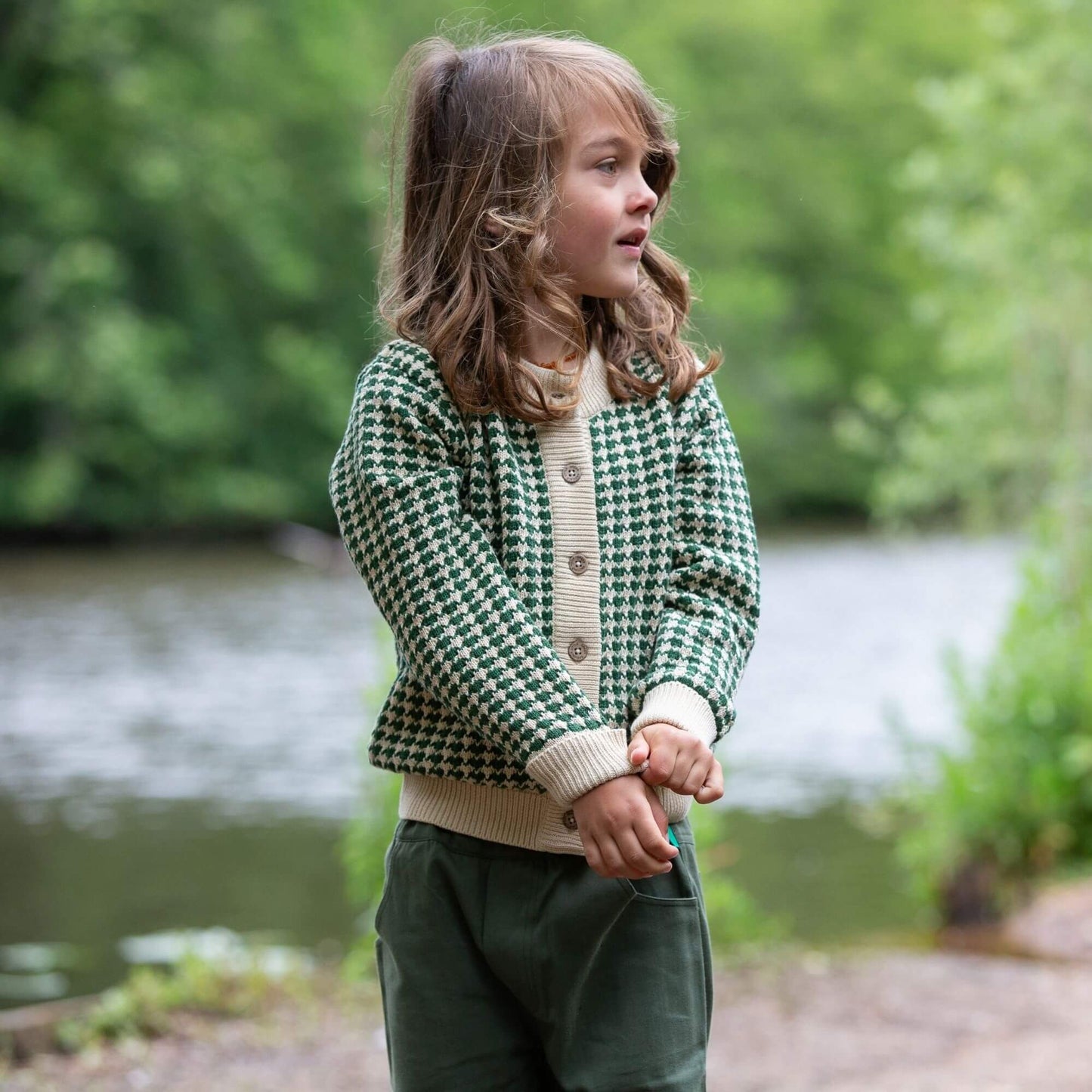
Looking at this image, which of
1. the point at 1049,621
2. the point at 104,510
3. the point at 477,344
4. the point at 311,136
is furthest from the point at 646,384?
the point at 311,136

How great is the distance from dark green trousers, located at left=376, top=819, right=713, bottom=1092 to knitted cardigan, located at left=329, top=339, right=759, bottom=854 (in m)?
0.05

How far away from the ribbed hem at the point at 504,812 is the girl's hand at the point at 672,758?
67 mm

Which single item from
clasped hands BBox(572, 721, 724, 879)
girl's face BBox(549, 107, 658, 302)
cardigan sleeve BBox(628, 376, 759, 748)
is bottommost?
clasped hands BBox(572, 721, 724, 879)

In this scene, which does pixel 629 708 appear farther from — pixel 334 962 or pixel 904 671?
pixel 904 671

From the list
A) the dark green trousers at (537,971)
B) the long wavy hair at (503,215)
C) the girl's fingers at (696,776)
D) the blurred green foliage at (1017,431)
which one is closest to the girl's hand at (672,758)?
the girl's fingers at (696,776)

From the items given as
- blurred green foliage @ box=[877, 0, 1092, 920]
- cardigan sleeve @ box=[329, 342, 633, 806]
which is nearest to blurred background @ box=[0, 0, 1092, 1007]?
blurred green foliage @ box=[877, 0, 1092, 920]

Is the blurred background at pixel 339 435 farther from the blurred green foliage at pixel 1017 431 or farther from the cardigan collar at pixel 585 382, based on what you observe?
the cardigan collar at pixel 585 382

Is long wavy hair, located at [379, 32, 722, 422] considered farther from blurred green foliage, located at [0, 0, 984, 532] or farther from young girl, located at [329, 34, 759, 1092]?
blurred green foliage, located at [0, 0, 984, 532]

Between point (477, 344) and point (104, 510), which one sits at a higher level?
point (104, 510)

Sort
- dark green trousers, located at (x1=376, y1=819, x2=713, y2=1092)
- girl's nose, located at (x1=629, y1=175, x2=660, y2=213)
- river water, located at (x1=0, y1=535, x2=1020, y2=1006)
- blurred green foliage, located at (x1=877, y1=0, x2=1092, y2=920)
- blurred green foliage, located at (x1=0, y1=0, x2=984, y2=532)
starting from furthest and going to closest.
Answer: blurred green foliage, located at (x1=0, y1=0, x2=984, y2=532) < river water, located at (x1=0, y1=535, x2=1020, y2=1006) < blurred green foliage, located at (x1=877, y1=0, x2=1092, y2=920) < girl's nose, located at (x1=629, y1=175, x2=660, y2=213) < dark green trousers, located at (x1=376, y1=819, x2=713, y2=1092)

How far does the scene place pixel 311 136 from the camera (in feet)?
80.9

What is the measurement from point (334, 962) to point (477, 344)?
13.8 ft

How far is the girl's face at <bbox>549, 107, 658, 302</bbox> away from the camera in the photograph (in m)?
1.83

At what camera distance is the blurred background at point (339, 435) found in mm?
6148
